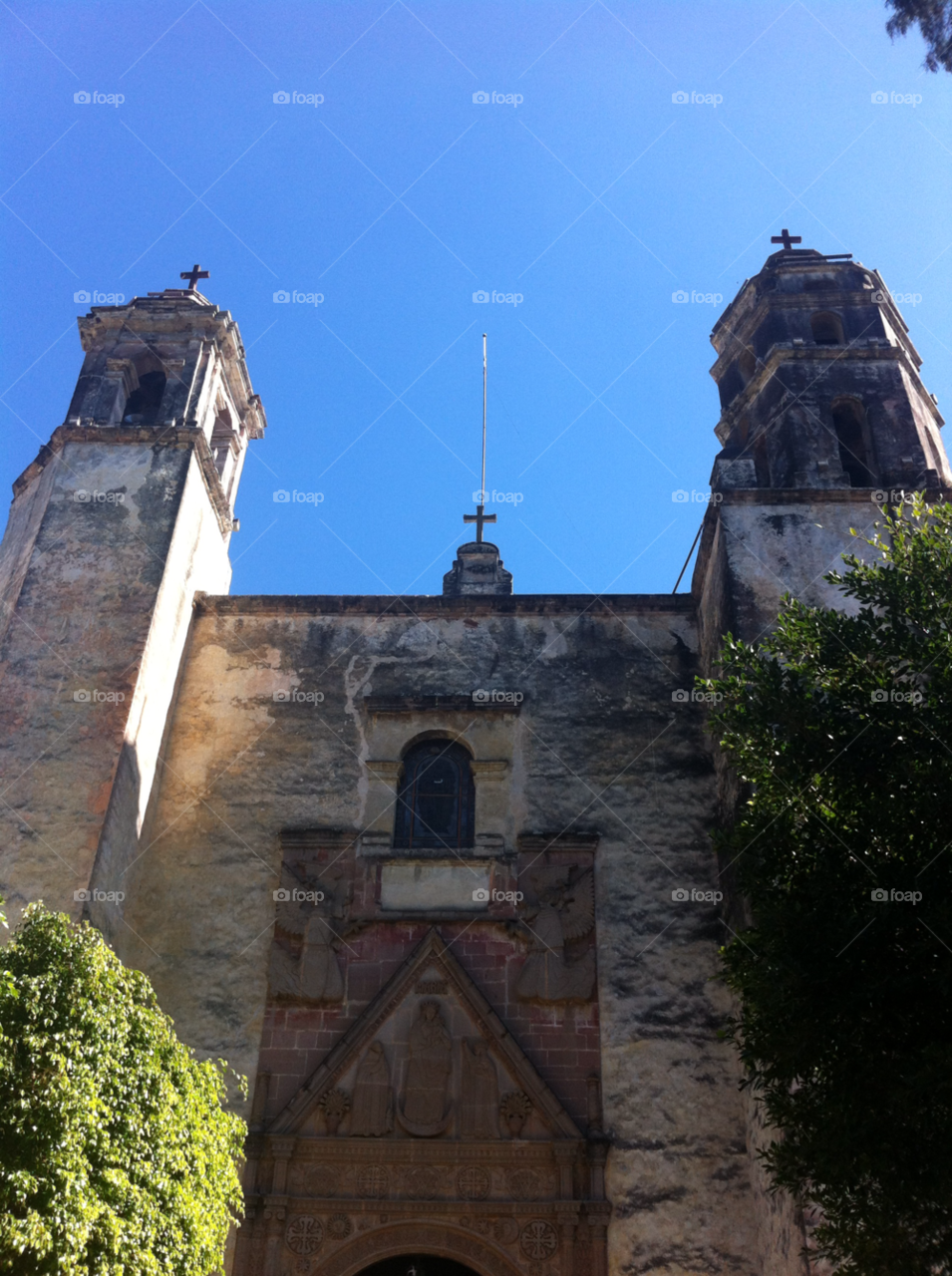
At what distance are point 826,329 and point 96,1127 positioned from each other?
13745mm

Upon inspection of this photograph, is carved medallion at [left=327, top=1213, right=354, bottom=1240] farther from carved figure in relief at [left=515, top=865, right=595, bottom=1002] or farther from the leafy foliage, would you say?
the leafy foliage

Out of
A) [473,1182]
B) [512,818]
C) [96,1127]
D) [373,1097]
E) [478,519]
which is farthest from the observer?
→ [478,519]

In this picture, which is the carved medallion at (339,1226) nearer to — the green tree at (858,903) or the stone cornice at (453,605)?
the green tree at (858,903)

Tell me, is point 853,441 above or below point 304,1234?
above

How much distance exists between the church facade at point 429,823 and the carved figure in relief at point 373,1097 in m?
0.03

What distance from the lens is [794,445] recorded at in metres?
14.0

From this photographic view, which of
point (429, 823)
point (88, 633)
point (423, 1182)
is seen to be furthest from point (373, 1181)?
point (88, 633)

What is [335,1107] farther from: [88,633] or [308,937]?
[88,633]

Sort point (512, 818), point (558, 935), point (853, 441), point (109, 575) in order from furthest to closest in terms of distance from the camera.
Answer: point (853, 441)
point (109, 575)
point (512, 818)
point (558, 935)

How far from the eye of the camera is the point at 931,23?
25.5 feet

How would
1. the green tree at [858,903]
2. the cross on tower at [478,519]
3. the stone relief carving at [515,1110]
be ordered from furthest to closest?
the cross on tower at [478,519] → the stone relief carving at [515,1110] → the green tree at [858,903]

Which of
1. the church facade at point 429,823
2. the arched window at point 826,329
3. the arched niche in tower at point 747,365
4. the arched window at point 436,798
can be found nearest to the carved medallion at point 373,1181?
the church facade at point 429,823

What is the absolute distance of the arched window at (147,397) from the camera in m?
15.6

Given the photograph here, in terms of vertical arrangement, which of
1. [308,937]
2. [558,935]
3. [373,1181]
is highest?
[558,935]
